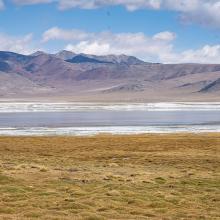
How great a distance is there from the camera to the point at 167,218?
55.7 ft

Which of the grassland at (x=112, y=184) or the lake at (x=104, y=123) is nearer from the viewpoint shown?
the grassland at (x=112, y=184)

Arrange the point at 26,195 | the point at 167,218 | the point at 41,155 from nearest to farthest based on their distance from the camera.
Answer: the point at 167,218 < the point at 26,195 < the point at 41,155

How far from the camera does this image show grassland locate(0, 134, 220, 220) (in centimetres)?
1802

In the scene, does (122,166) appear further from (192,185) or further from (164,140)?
(164,140)

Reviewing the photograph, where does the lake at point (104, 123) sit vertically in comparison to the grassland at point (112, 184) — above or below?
above

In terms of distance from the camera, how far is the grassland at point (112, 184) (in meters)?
18.0

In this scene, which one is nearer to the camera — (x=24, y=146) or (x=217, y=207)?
(x=217, y=207)

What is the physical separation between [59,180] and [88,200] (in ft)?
18.0

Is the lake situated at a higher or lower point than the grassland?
higher

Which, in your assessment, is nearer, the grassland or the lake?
the grassland

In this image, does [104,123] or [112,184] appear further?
Answer: [104,123]

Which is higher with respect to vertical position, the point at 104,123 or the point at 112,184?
the point at 104,123

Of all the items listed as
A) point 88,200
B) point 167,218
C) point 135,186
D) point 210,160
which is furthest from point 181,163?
point 167,218

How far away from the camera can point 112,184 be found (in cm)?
2408
